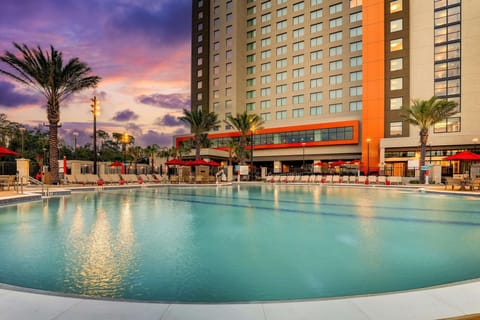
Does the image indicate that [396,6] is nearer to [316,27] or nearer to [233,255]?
[316,27]

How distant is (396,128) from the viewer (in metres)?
44.9

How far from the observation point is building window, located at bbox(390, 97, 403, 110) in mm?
44781

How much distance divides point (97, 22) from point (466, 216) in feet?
107

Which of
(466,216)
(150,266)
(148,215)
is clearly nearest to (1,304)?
(150,266)

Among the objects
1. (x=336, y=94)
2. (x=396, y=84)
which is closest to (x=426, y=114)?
(x=396, y=84)

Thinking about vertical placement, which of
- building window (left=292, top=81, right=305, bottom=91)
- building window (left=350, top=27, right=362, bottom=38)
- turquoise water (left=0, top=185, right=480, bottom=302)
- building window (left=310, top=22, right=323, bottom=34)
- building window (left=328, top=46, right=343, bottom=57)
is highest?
building window (left=310, top=22, right=323, bottom=34)

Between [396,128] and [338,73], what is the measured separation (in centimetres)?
1500

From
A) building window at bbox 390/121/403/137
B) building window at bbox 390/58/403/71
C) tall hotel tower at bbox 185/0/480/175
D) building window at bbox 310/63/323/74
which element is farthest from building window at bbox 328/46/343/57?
building window at bbox 390/121/403/137

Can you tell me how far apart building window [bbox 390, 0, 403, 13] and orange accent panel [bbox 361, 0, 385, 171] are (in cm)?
122

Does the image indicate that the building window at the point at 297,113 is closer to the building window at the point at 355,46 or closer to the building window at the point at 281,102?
the building window at the point at 281,102

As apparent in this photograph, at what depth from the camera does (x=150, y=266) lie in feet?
17.9

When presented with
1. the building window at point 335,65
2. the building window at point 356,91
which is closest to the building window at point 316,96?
the building window at point 335,65

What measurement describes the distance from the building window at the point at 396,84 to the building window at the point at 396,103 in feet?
5.33

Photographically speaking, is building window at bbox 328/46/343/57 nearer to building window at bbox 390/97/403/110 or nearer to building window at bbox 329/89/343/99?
building window at bbox 329/89/343/99
